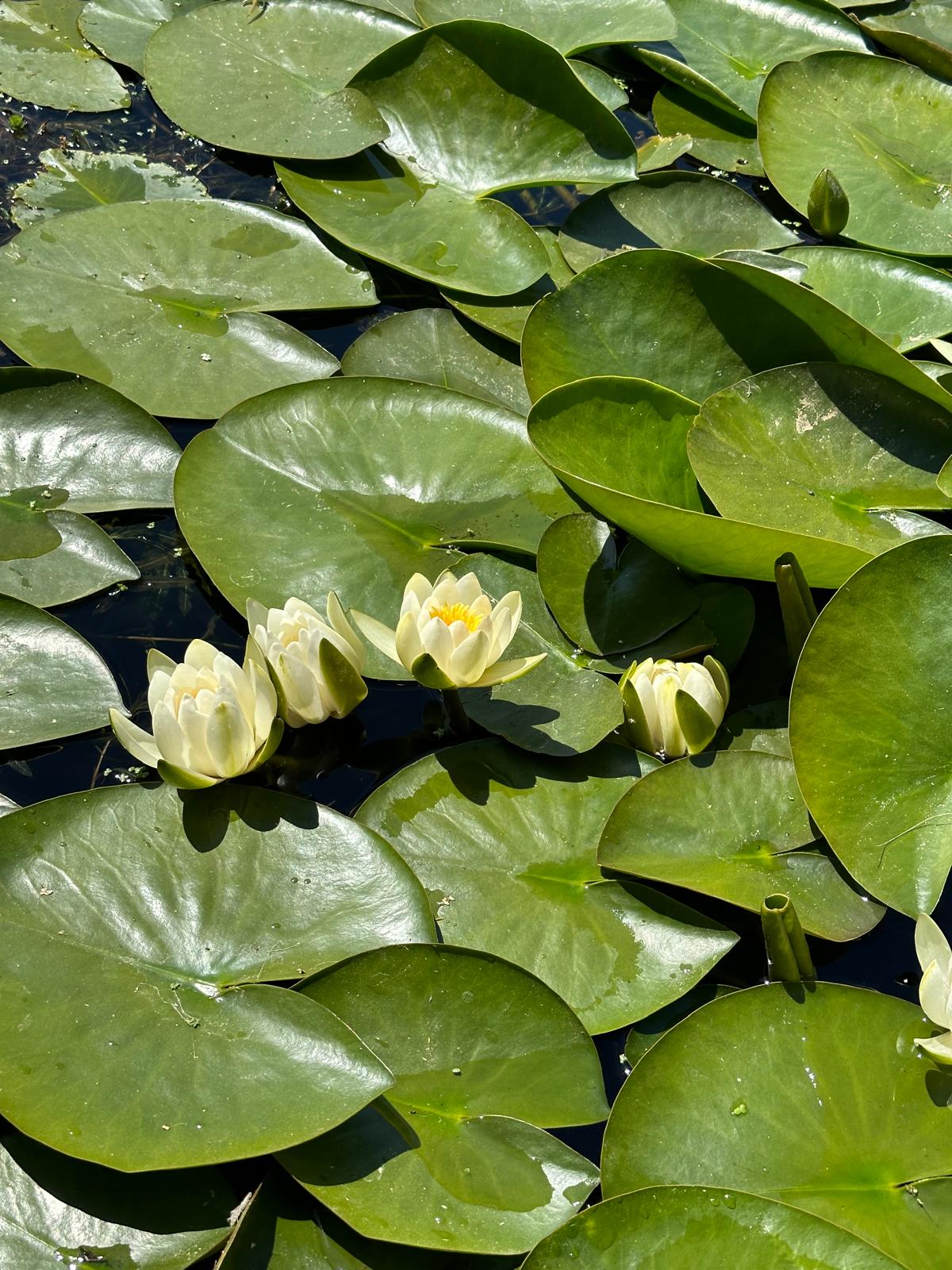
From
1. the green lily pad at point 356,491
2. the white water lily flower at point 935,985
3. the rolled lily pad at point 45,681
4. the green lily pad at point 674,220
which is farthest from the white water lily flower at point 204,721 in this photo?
the green lily pad at point 674,220

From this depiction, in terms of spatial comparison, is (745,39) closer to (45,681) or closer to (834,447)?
(834,447)

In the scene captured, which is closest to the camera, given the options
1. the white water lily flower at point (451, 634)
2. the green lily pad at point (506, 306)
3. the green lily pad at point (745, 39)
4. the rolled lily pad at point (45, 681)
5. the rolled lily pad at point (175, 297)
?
the white water lily flower at point (451, 634)

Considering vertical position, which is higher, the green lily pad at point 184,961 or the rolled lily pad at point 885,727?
the rolled lily pad at point 885,727

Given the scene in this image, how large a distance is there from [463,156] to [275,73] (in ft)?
2.33

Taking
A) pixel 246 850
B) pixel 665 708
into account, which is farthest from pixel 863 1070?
pixel 246 850

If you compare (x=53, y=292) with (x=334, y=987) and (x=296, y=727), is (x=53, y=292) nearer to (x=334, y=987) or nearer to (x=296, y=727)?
(x=296, y=727)

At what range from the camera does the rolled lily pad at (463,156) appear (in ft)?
10.2

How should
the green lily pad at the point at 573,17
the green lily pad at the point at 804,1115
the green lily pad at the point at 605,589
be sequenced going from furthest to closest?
the green lily pad at the point at 573,17 < the green lily pad at the point at 605,589 < the green lily pad at the point at 804,1115

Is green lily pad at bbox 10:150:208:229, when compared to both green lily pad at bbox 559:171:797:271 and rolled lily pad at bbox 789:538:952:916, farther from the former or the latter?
rolled lily pad at bbox 789:538:952:916

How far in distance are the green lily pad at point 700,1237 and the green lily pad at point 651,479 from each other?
1172mm

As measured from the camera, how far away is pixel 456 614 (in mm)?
2178

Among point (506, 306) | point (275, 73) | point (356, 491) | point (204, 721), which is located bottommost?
point (204, 721)

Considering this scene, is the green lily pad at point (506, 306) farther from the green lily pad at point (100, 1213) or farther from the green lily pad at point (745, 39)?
Answer: the green lily pad at point (100, 1213)

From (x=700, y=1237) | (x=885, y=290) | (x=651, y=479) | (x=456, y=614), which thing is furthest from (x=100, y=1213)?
(x=885, y=290)
